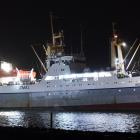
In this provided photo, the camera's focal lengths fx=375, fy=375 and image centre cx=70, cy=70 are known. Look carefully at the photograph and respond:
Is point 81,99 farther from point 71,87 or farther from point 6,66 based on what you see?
point 6,66

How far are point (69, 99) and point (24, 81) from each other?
12791 millimetres

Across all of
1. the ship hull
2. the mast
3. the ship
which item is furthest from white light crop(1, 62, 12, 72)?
the mast

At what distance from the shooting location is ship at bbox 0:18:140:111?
204ft

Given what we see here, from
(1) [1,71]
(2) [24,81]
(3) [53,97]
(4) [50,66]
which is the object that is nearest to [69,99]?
(3) [53,97]

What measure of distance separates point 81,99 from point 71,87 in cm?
297

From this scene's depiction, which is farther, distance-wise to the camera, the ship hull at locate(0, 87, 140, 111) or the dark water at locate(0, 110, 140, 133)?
the ship hull at locate(0, 87, 140, 111)

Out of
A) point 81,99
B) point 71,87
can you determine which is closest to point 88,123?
point 81,99

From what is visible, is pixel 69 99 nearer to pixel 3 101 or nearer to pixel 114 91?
pixel 114 91

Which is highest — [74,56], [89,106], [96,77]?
[74,56]

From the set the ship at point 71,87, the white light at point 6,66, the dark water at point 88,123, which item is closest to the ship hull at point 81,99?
the ship at point 71,87

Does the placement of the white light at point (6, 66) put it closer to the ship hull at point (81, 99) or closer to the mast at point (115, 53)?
the ship hull at point (81, 99)

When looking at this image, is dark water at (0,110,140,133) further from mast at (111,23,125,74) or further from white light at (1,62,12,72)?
white light at (1,62,12,72)

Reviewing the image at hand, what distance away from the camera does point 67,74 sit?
6738 centimetres

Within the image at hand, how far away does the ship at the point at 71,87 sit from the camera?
62.0m
